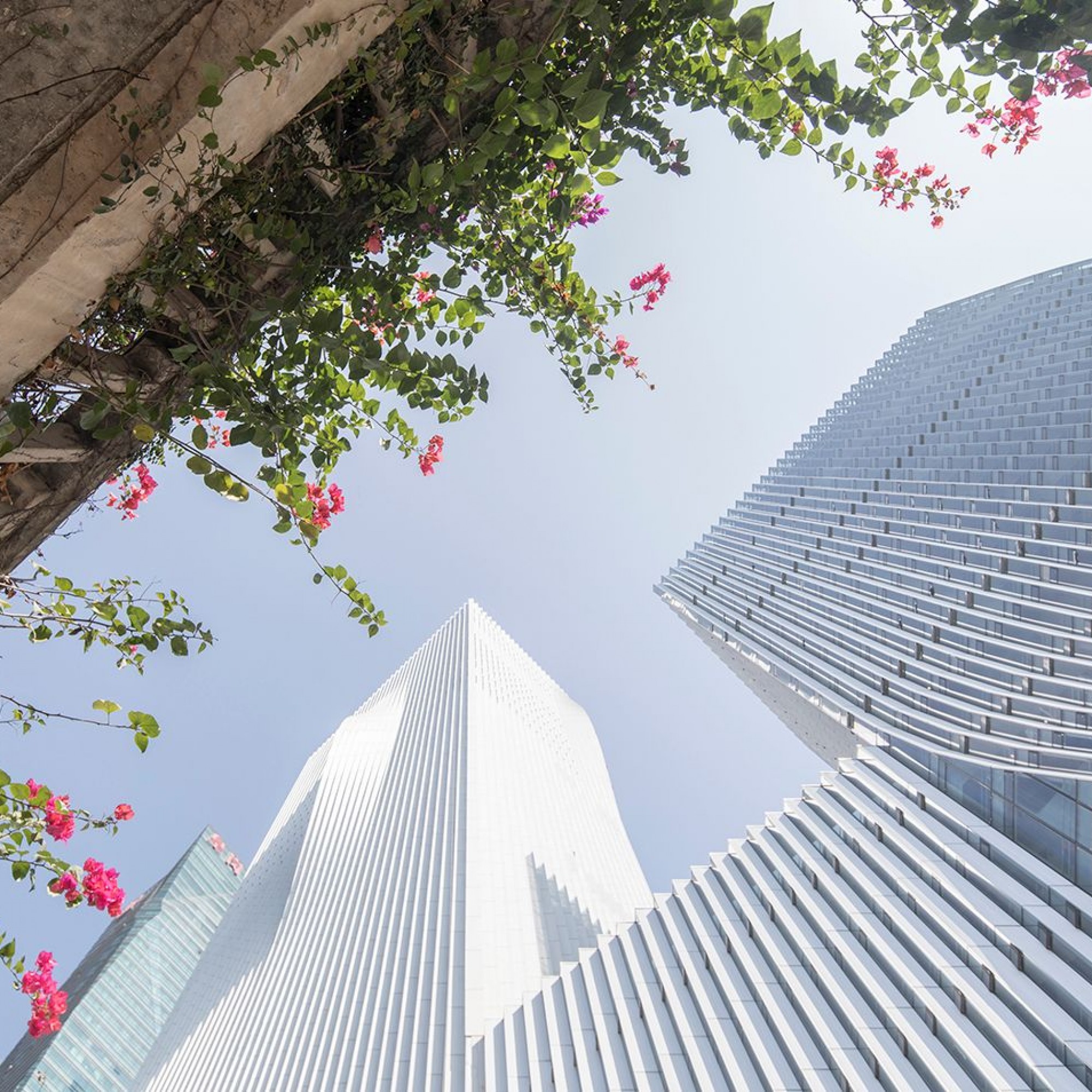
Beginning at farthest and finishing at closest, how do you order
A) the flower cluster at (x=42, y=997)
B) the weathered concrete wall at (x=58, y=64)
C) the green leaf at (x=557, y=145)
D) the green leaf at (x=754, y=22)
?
the flower cluster at (x=42, y=997), the green leaf at (x=754, y=22), the green leaf at (x=557, y=145), the weathered concrete wall at (x=58, y=64)

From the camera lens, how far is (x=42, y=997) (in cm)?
296

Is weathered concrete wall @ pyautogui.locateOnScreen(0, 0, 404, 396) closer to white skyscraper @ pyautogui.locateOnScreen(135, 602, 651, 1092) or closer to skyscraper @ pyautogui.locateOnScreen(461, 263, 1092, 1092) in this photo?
skyscraper @ pyautogui.locateOnScreen(461, 263, 1092, 1092)

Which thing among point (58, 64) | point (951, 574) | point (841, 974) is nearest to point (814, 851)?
point (841, 974)

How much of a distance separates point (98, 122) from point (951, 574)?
30.6 metres

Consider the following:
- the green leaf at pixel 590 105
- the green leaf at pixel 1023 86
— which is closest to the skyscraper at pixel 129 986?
the green leaf at pixel 590 105

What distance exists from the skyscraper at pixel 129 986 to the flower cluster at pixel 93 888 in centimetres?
4916

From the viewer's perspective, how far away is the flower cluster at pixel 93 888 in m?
2.62

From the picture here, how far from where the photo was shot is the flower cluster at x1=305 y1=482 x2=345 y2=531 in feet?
9.43

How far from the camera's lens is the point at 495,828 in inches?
1521

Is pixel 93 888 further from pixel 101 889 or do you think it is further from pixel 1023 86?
pixel 1023 86

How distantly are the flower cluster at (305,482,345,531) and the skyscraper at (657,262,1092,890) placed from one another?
15.6m

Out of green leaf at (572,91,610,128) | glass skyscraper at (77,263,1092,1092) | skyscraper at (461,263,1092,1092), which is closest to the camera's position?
green leaf at (572,91,610,128)

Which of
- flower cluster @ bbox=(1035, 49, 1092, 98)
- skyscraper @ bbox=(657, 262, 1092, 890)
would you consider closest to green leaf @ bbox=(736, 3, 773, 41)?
flower cluster @ bbox=(1035, 49, 1092, 98)

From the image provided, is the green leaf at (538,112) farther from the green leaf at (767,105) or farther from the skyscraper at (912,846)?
the skyscraper at (912,846)
